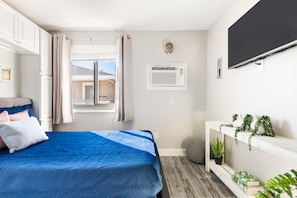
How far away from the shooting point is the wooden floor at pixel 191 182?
2.12 m

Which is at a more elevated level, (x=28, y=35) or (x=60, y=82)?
(x=28, y=35)

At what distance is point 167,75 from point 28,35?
7.74 ft

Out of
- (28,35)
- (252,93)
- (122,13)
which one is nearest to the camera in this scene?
(252,93)

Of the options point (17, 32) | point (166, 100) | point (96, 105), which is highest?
point (17, 32)

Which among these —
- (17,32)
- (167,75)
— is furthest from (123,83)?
(17,32)

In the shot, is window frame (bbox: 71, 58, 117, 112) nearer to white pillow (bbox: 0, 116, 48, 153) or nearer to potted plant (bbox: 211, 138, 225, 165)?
white pillow (bbox: 0, 116, 48, 153)

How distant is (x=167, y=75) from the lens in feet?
11.6

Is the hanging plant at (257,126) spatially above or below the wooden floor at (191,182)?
above

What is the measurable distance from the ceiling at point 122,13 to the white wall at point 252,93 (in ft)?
1.17

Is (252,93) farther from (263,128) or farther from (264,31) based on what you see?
(264,31)

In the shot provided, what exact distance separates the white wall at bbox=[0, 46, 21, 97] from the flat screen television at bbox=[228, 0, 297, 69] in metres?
3.20

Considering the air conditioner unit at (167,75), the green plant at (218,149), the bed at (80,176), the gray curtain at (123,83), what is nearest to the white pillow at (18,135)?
the bed at (80,176)

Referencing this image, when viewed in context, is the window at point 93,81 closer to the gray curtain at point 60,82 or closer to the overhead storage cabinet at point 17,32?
the gray curtain at point 60,82

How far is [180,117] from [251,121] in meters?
1.79
